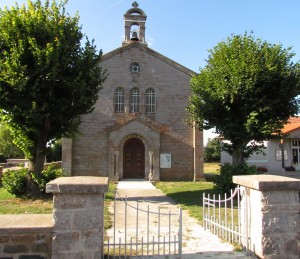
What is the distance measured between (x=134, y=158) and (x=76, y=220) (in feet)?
55.2

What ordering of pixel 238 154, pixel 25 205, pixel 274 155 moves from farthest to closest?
1. pixel 274 155
2. pixel 238 154
3. pixel 25 205

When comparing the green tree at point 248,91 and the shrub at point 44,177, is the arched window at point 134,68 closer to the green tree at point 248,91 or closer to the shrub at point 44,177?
the green tree at point 248,91

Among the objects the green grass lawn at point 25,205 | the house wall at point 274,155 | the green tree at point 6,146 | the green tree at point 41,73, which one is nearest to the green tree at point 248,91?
the green tree at point 41,73

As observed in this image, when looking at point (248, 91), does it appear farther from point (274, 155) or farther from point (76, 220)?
point (274, 155)

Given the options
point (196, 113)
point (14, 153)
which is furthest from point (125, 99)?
point (14, 153)

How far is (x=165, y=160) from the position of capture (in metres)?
21.1

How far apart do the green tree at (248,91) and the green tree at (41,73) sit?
210 inches

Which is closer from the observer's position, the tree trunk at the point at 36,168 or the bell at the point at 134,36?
the tree trunk at the point at 36,168

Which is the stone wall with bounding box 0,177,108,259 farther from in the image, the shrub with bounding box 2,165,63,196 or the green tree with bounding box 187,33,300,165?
A: the green tree with bounding box 187,33,300,165

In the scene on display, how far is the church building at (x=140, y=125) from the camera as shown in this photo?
20.6 metres

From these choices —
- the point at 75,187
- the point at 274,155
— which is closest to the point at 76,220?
the point at 75,187

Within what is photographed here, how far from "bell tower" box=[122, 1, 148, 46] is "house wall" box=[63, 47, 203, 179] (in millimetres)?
1363

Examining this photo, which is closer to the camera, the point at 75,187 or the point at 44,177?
the point at 75,187

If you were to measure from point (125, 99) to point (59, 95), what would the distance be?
9.55 metres
